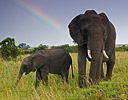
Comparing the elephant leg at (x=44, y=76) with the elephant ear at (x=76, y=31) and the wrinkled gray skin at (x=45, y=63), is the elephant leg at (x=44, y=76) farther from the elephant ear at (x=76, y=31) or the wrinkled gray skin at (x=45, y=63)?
the elephant ear at (x=76, y=31)

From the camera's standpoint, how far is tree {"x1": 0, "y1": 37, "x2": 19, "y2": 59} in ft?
39.8

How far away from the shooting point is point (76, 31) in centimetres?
432

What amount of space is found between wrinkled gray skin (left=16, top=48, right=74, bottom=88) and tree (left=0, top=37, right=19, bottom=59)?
7.67 meters

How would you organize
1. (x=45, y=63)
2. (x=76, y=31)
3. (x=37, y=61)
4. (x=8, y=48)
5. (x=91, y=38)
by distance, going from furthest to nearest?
(x=8, y=48) → (x=45, y=63) → (x=37, y=61) → (x=76, y=31) → (x=91, y=38)

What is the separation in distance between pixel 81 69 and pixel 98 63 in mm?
606

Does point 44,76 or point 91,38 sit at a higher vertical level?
point 91,38

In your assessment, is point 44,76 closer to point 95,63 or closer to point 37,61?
point 37,61

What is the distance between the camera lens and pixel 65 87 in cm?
444

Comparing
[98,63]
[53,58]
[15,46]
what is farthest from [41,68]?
[15,46]

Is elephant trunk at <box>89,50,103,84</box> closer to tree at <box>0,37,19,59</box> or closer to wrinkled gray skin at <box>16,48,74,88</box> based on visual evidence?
wrinkled gray skin at <box>16,48,74,88</box>

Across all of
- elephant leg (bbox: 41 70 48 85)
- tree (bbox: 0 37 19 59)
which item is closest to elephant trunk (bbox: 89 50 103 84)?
elephant leg (bbox: 41 70 48 85)

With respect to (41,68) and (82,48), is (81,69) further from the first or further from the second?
(41,68)

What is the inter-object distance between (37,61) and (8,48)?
8.17m

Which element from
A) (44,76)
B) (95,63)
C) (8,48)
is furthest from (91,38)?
(8,48)
